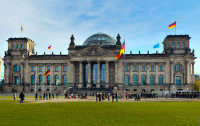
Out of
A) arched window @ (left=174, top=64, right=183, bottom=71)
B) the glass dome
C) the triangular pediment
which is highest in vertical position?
the glass dome

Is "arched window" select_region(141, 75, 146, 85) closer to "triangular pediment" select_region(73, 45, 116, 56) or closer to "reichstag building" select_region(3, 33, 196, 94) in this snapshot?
"reichstag building" select_region(3, 33, 196, 94)

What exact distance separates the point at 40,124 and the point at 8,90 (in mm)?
95190

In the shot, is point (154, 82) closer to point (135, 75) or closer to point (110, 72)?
point (135, 75)

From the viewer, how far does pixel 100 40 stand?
11750 centimetres

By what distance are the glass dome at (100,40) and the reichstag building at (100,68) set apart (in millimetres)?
11201

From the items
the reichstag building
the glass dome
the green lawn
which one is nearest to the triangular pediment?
the reichstag building

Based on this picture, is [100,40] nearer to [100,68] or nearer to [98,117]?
[100,68]

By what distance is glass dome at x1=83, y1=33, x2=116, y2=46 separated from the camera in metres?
117

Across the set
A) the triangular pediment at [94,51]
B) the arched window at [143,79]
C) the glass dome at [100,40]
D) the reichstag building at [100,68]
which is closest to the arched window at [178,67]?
Result: the reichstag building at [100,68]

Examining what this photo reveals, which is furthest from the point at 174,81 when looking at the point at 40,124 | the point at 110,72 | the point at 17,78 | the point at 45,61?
the point at 40,124

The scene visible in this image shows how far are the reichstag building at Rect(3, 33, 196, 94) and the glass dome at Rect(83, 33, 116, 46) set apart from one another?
11.2 meters

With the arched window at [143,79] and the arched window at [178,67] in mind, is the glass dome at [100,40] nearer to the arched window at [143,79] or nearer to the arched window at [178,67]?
the arched window at [143,79]

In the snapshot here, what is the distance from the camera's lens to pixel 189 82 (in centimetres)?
9962

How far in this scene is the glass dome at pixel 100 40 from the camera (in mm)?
116719
